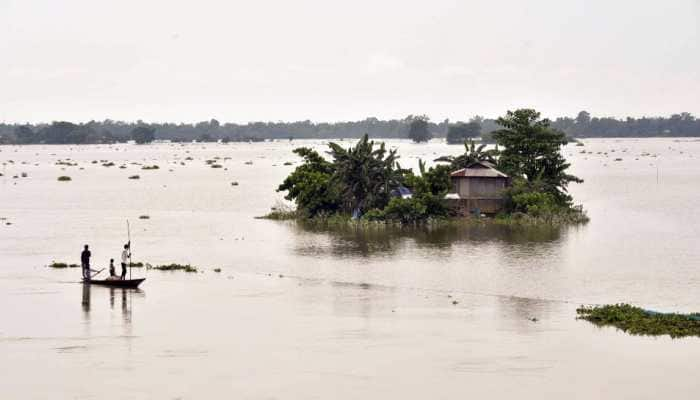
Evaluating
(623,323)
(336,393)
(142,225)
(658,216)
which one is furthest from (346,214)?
(336,393)

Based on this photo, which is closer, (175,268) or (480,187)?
(175,268)

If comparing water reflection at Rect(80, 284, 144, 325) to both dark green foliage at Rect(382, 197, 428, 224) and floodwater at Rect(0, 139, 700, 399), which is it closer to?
floodwater at Rect(0, 139, 700, 399)

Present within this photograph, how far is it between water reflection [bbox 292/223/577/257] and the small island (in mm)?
1277

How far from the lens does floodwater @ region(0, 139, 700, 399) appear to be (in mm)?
→ 26053

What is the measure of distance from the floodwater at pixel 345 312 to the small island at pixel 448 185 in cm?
216

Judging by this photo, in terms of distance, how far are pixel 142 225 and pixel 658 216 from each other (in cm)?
3519

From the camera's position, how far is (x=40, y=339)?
1195 inches

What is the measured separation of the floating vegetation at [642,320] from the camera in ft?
101

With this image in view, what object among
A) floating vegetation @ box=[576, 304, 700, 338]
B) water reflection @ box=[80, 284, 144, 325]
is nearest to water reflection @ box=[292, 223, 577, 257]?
water reflection @ box=[80, 284, 144, 325]

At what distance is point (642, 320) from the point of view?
Answer: 31.9 metres

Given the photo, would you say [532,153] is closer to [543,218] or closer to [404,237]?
[543,218]

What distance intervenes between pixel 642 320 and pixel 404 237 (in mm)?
A: 24962

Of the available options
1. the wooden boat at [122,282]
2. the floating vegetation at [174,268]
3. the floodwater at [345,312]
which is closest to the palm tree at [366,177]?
the floodwater at [345,312]

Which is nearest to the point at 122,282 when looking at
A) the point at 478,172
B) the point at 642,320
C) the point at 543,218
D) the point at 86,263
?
the point at 86,263
